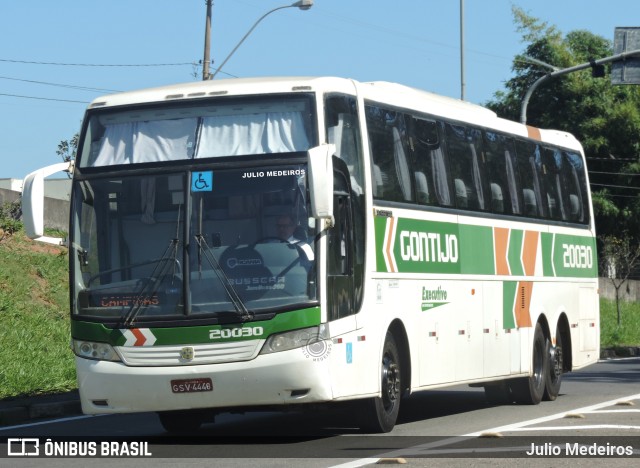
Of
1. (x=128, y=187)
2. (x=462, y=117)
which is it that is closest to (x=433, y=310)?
(x=462, y=117)

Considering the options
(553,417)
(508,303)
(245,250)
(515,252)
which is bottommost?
(553,417)

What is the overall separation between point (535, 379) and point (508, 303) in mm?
1450

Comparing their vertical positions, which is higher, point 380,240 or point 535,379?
point 380,240

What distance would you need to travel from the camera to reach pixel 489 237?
56.3 ft

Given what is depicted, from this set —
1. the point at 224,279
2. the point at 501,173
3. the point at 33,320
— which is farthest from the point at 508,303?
the point at 33,320

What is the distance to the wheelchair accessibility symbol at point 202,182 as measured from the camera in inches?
493

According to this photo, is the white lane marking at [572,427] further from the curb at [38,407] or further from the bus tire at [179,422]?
the curb at [38,407]

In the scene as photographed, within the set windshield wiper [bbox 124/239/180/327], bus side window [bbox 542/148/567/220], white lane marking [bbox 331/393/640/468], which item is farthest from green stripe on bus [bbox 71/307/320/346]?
bus side window [bbox 542/148/567/220]

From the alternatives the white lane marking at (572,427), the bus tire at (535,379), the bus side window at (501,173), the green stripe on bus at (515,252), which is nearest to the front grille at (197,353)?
the white lane marking at (572,427)

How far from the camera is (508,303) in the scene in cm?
1781

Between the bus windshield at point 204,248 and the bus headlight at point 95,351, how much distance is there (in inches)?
11.1

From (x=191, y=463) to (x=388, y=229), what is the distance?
3.96 meters

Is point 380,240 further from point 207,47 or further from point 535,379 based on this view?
point 207,47

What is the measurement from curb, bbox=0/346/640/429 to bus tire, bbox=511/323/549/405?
586cm
